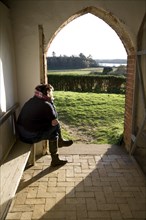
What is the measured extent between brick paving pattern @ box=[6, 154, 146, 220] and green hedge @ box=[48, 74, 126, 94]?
30.7 feet

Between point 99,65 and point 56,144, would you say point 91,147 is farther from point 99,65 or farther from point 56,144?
point 99,65

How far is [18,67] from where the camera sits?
4.92m

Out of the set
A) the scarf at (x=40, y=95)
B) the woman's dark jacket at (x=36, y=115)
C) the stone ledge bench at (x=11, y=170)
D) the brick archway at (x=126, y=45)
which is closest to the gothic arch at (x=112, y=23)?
the brick archway at (x=126, y=45)

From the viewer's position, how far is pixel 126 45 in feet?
17.5

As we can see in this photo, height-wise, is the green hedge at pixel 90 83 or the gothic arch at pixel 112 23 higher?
the gothic arch at pixel 112 23

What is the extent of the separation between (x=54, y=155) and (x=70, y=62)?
1388 cm

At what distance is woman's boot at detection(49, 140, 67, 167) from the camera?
4684mm

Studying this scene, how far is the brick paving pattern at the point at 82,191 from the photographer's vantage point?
3.38m

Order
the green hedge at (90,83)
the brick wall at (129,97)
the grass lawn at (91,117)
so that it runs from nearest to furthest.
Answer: the brick wall at (129,97)
the grass lawn at (91,117)
the green hedge at (90,83)

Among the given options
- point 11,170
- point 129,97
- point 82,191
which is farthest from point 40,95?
point 129,97

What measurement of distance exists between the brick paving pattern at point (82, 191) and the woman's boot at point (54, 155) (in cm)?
13

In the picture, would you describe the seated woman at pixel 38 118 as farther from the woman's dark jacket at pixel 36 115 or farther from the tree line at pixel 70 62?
the tree line at pixel 70 62

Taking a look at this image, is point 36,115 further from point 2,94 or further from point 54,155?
point 54,155

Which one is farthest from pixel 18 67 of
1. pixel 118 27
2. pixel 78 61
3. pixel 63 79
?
pixel 78 61
